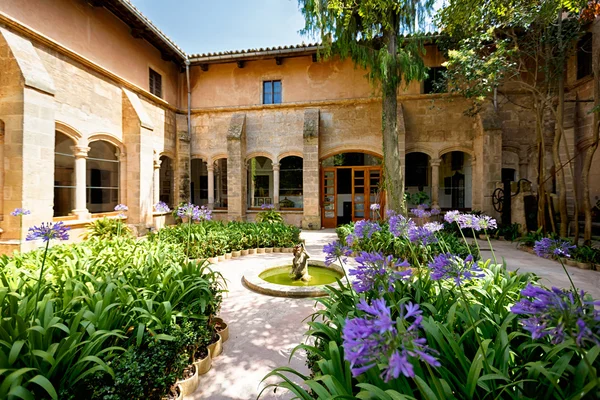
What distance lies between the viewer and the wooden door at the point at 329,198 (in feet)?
36.9

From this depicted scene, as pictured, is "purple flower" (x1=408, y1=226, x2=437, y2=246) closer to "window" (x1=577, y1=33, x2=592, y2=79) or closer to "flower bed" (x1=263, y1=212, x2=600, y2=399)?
"flower bed" (x1=263, y1=212, x2=600, y2=399)

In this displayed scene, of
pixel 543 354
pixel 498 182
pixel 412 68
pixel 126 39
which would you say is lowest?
pixel 543 354

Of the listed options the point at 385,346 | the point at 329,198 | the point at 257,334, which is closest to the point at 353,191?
the point at 329,198

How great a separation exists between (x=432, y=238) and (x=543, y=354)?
109 cm

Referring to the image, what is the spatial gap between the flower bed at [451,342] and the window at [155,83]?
37.0 ft

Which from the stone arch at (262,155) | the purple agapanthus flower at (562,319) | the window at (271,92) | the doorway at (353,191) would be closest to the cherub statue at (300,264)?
the purple agapanthus flower at (562,319)

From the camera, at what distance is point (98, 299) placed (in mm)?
2156

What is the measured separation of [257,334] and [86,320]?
1.66m

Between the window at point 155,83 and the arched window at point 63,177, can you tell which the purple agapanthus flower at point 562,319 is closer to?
the window at point 155,83

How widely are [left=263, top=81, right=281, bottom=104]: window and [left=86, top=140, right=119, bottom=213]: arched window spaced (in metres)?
7.25

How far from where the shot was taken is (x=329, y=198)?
446 inches

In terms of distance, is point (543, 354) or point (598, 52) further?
point (598, 52)

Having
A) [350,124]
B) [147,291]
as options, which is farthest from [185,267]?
[350,124]

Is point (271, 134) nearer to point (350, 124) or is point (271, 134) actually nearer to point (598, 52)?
point (350, 124)
